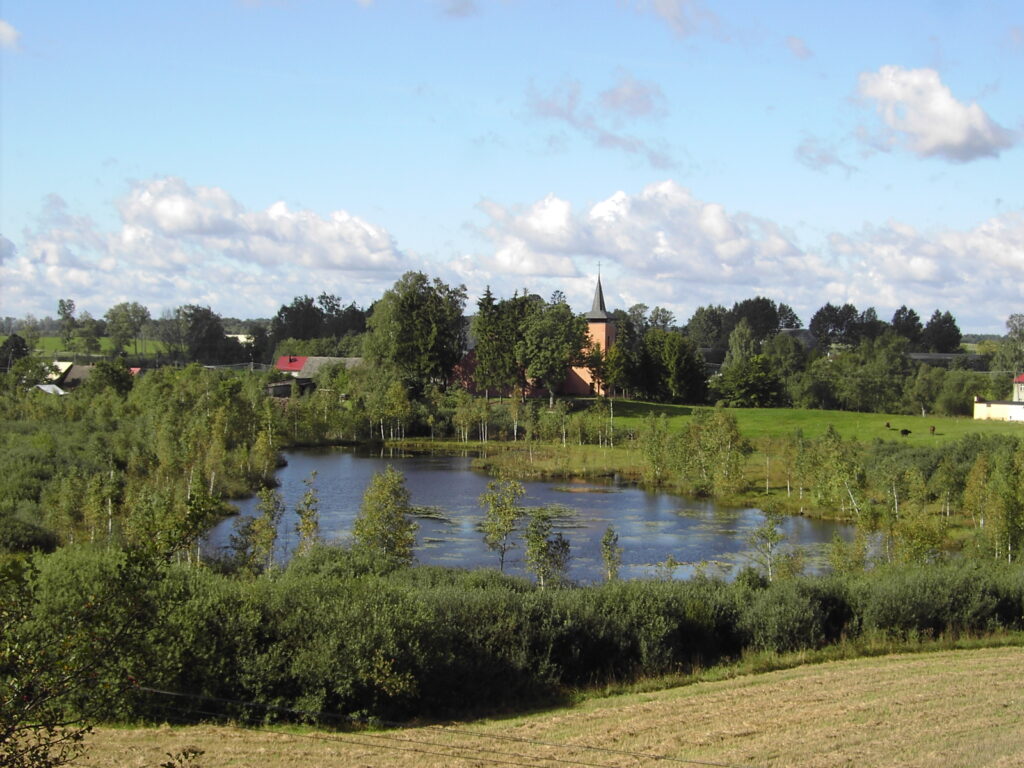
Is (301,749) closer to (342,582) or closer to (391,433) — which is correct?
(342,582)

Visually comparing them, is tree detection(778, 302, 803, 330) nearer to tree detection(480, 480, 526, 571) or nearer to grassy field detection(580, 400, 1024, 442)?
grassy field detection(580, 400, 1024, 442)

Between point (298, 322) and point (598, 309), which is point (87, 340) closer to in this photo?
point (298, 322)

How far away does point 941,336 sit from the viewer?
14500cm

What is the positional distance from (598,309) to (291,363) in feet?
112

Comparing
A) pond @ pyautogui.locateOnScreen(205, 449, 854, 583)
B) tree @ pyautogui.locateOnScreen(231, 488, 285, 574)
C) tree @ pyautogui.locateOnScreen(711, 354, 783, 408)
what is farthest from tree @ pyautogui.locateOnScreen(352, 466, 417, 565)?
tree @ pyautogui.locateOnScreen(711, 354, 783, 408)

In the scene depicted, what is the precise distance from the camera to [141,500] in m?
28.9

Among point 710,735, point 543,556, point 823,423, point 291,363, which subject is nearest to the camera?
point 710,735

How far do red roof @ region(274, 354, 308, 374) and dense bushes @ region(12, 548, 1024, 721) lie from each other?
84614 millimetres

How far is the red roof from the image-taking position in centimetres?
10530

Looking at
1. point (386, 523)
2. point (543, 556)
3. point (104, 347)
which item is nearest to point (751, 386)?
point (386, 523)

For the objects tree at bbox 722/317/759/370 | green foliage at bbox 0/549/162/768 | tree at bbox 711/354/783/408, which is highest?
tree at bbox 722/317/759/370

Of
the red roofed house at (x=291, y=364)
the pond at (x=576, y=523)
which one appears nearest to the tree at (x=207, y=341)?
the red roofed house at (x=291, y=364)

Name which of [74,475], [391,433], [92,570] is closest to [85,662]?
[92,570]

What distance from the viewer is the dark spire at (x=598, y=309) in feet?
311
